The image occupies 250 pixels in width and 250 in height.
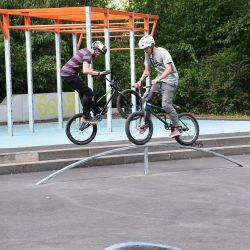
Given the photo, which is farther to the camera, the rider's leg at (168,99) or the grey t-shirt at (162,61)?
the rider's leg at (168,99)

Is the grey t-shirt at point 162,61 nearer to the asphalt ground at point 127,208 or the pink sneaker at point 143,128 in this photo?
the pink sneaker at point 143,128

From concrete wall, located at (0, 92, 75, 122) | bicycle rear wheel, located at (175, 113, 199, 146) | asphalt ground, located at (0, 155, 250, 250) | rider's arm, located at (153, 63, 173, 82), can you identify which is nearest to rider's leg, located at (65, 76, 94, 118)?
rider's arm, located at (153, 63, 173, 82)

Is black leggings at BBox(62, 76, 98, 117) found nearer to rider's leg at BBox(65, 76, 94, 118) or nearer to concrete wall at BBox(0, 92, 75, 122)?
rider's leg at BBox(65, 76, 94, 118)

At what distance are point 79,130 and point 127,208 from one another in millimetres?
5210

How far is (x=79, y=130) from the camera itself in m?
13.0

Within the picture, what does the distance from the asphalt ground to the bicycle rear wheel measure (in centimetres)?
162

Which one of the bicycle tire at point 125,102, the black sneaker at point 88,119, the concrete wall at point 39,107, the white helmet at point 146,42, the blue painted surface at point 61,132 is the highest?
the white helmet at point 146,42

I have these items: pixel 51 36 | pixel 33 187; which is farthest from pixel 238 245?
pixel 51 36

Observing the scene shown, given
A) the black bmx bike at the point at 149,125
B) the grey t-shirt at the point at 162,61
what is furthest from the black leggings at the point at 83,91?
the grey t-shirt at the point at 162,61

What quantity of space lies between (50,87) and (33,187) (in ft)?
50.4

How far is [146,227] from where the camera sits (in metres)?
6.82

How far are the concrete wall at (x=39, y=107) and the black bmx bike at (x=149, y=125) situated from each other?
9162 mm

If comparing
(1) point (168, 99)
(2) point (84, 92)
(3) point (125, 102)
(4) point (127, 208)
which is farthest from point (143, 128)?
(4) point (127, 208)

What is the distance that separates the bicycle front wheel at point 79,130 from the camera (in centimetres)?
1291
